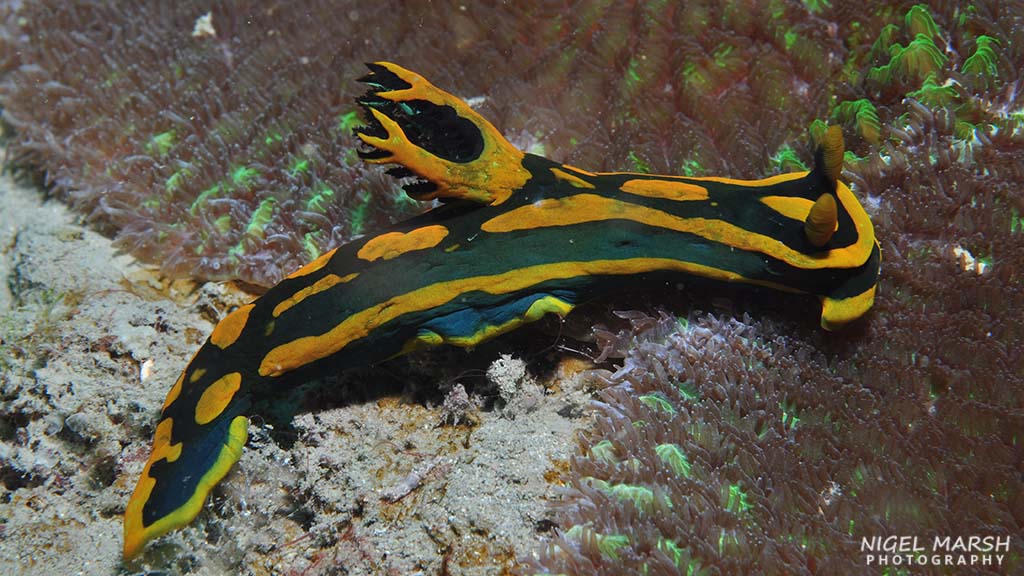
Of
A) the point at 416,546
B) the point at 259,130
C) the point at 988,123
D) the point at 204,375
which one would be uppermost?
the point at 259,130

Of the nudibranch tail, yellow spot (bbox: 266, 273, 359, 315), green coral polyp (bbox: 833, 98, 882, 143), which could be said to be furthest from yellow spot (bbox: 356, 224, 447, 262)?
green coral polyp (bbox: 833, 98, 882, 143)

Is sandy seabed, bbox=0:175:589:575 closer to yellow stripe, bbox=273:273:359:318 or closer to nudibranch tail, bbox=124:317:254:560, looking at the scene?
nudibranch tail, bbox=124:317:254:560

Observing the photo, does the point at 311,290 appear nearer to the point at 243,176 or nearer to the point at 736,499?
the point at 243,176

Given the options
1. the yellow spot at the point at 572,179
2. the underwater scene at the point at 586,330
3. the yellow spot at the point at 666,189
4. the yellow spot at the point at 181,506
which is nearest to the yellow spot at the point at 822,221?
the underwater scene at the point at 586,330

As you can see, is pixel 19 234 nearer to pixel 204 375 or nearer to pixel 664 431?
pixel 204 375

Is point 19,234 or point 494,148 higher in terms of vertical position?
point 494,148

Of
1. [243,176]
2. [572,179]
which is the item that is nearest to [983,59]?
[572,179]

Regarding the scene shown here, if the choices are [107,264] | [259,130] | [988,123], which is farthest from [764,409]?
[107,264]
